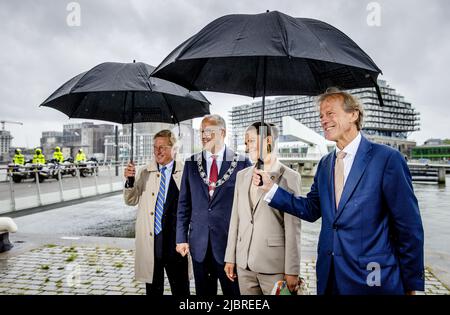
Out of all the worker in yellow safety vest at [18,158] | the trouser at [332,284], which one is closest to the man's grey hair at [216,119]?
the trouser at [332,284]

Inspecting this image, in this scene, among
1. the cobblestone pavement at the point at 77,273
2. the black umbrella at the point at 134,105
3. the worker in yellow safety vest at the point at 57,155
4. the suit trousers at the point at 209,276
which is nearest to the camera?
the suit trousers at the point at 209,276

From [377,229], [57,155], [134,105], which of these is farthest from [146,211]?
[57,155]

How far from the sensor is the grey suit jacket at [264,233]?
92.3 inches

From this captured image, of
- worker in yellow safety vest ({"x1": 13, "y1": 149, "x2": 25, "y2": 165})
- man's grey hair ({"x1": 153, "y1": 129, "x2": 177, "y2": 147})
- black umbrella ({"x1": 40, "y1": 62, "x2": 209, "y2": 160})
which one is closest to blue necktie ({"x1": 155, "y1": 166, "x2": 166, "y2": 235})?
man's grey hair ({"x1": 153, "y1": 129, "x2": 177, "y2": 147})

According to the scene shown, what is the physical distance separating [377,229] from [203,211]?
1382 mm

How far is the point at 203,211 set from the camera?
2.79 m

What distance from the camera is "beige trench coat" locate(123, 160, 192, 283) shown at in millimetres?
3142

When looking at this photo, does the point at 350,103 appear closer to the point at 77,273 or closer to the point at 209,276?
the point at 209,276

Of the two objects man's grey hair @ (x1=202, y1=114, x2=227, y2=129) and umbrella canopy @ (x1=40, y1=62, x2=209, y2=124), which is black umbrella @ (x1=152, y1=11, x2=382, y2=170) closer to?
man's grey hair @ (x1=202, y1=114, x2=227, y2=129)

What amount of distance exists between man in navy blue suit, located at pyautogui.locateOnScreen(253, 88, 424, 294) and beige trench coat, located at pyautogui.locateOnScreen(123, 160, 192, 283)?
5.44ft

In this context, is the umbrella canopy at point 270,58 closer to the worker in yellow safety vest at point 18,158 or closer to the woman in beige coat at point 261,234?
the woman in beige coat at point 261,234
